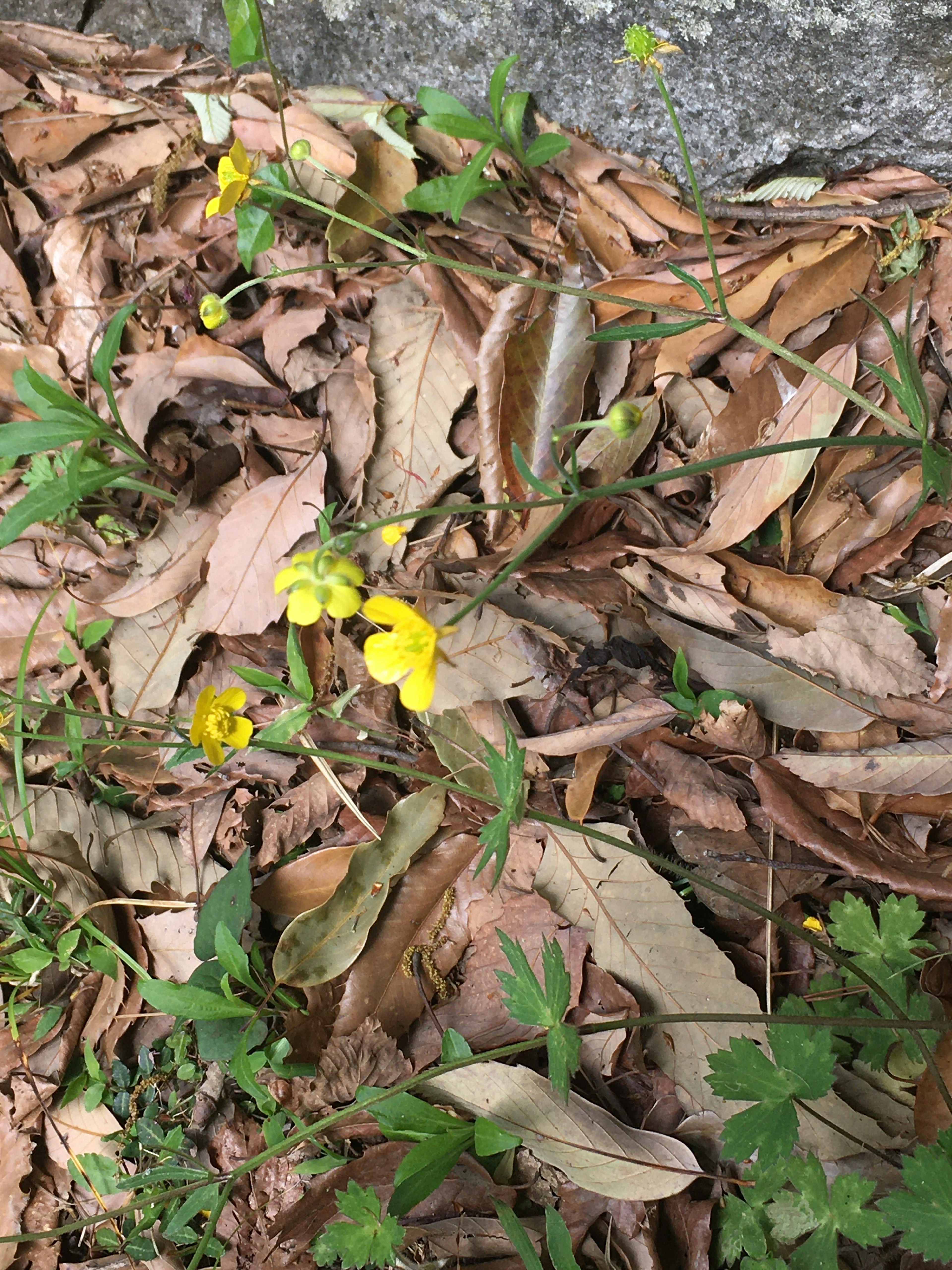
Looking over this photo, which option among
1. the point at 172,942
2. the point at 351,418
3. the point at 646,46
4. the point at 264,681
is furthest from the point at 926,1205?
the point at 646,46

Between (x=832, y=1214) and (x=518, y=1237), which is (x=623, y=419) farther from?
(x=518, y=1237)

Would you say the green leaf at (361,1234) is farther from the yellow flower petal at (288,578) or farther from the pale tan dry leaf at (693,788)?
the yellow flower petal at (288,578)

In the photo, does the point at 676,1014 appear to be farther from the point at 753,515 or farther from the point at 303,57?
the point at 303,57

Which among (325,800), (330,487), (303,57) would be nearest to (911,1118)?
(325,800)

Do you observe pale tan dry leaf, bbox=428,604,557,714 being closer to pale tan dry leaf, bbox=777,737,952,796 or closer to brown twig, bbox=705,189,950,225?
pale tan dry leaf, bbox=777,737,952,796

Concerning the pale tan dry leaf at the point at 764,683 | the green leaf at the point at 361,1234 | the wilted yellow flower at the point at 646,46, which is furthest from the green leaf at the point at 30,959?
the wilted yellow flower at the point at 646,46

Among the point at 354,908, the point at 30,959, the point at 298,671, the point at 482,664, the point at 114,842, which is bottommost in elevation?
the point at 30,959
